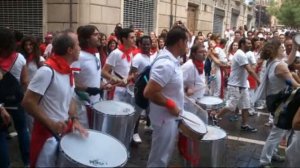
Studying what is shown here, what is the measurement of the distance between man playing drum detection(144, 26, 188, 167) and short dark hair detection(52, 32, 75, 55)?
2.55 feet

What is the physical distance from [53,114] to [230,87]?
15.5 feet

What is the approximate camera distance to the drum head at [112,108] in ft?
14.1

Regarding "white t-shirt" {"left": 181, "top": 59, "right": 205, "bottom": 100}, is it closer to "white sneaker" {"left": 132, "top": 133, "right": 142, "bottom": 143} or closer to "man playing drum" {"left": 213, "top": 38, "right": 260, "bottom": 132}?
"white sneaker" {"left": 132, "top": 133, "right": 142, "bottom": 143}

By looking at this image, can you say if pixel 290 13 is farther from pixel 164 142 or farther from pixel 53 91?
pixel 53 91

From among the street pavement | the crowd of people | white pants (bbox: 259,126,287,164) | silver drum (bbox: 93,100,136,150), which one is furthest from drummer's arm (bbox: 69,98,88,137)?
white pants (bbox: 259,126,287,164)

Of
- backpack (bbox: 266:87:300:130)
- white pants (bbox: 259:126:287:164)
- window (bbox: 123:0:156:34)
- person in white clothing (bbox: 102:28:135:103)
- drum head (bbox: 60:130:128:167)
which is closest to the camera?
drum head (bbox: 60:130:128:167)

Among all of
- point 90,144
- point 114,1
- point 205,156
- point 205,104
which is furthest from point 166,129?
point 114,1

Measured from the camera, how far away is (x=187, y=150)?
3467 millimetres

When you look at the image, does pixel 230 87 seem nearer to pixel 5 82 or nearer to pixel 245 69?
pixel 245 69

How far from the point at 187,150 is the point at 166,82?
0.63 meters

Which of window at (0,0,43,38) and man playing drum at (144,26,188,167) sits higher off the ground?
window at (0,0,43,38)

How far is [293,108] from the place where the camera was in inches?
142

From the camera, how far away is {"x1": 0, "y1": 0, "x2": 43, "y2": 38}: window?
1177cm

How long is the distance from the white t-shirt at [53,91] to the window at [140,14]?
10.5 metres
